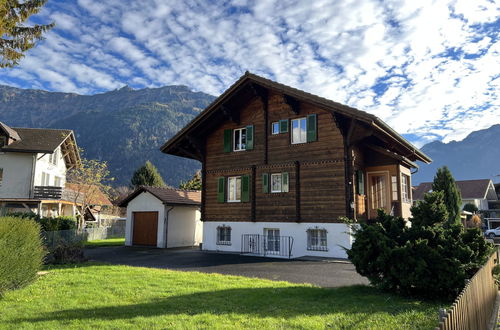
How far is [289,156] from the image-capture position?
19344 millimetres

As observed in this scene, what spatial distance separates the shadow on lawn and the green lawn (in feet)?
0.06

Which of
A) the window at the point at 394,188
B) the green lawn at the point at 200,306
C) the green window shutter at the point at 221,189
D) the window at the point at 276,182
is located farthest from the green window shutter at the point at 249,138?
the green lawn at the point at 200,306

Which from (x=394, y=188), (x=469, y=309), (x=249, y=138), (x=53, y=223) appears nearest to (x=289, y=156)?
(x=249, y=138)

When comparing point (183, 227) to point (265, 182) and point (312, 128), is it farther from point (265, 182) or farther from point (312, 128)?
point (312, 128)

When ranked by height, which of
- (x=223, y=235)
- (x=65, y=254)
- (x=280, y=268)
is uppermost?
(x=223, y=235)

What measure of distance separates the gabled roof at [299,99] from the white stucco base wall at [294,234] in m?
5.00

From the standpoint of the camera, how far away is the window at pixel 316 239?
58.7 feet

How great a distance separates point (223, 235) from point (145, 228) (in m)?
6.12

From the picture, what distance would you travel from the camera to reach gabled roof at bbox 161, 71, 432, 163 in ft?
54.2

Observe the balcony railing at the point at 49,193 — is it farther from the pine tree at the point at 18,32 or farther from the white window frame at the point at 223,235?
the pine tree at the point at 18,32

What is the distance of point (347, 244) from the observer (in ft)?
55.6

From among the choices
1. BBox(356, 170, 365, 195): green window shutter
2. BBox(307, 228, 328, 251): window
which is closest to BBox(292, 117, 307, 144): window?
BBox(356, 170, 365, 195): green window shutter

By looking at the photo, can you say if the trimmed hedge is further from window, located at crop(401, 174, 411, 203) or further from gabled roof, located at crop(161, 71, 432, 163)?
window, located at crop(401, 174, 411, 203)

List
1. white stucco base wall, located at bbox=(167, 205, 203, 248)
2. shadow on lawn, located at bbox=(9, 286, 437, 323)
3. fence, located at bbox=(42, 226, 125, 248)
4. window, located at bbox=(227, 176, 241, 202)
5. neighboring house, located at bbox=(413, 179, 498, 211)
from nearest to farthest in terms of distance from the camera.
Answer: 1. shadow on lawn, located at bbox=(9, 286, 437, 323)
2. fence, located at bbox=(42, 226, 125, 248)
3. window, located at bbox=(227, 176, 241, 202)
4. white stucco base wall, located at bbox=(167, 205, 203, 248)
5. neighboring house, located at bbox=(413, 179, 498, 211)
